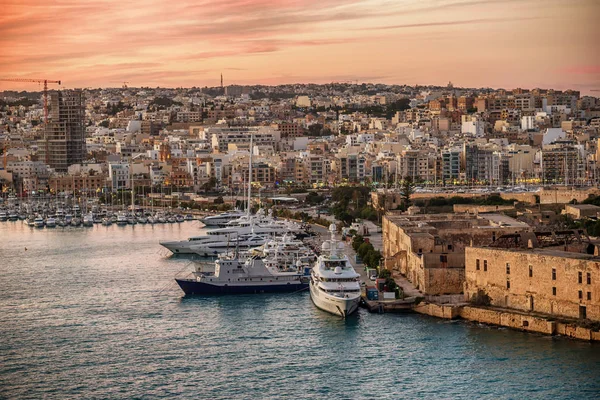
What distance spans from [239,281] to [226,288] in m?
0.20

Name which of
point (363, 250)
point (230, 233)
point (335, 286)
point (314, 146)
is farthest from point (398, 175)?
point (335, 286)

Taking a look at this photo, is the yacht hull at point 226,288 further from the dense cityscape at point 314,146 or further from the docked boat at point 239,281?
the dense cityscape at point 314,146

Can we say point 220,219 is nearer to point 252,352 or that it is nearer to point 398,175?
point 398,175

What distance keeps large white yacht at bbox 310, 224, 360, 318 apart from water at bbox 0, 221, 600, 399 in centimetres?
18

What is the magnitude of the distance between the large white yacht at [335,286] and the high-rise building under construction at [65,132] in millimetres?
30360

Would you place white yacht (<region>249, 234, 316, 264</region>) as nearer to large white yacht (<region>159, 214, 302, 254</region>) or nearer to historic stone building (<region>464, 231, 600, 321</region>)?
large white yacht (<region>159, 214, 302, 254</region>)

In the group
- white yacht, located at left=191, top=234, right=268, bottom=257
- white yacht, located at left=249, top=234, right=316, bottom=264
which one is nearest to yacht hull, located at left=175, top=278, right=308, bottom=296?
white yacht, located at left=249, top=234, right=316, bottom=264

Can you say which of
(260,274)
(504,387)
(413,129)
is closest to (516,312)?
(504,387)

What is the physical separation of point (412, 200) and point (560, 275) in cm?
1525

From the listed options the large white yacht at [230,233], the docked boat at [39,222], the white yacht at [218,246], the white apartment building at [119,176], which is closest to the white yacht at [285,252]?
the white yacht at [218,246]

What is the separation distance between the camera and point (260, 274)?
17.0 m

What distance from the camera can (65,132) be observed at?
45.6 metres

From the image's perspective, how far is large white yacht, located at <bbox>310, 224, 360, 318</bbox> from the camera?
14602mm

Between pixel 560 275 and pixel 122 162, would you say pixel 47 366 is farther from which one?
pixel 122 162
